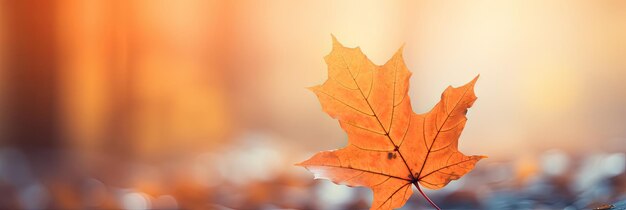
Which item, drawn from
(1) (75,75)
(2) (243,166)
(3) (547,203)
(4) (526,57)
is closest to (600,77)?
(4) (526,57)

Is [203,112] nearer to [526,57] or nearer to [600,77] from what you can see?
[526,57]

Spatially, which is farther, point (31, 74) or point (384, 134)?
point (31, 74)

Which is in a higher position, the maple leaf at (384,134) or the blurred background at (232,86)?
the blurred background at (232,86)

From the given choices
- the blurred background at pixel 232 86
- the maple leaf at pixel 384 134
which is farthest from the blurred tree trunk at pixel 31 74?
the maple leaf at pixel 384 134

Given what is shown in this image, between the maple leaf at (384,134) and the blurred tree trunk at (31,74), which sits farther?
the blurred tree trunk at (31,74)

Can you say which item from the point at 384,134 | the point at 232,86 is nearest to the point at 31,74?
the point at 232,86

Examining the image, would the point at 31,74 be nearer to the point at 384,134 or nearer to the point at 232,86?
the point at 232,86

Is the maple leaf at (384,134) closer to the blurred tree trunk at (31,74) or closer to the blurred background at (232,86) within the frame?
the blurred background at (232,86)

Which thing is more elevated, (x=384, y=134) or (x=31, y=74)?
(x=31, y=74)
